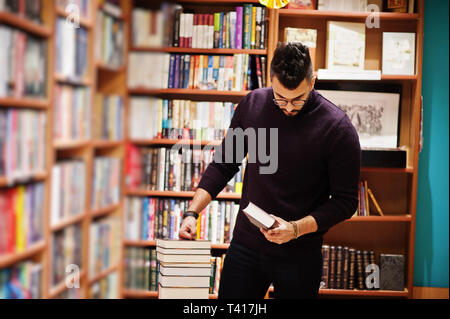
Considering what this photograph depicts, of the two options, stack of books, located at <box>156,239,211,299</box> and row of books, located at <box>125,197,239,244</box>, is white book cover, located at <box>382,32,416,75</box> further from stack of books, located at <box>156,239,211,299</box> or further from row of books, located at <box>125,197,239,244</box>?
stack of books, located at <box>156,239,211,299</box>

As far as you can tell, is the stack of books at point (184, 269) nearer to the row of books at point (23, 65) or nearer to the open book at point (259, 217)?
→ the open book at point (259, 217)

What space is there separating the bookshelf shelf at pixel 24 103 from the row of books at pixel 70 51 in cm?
4

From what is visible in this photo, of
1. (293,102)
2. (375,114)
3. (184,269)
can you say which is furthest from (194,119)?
(184,269)

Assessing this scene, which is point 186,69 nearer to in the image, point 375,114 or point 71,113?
point 375,114

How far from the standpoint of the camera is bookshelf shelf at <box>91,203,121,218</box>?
57 centimetres

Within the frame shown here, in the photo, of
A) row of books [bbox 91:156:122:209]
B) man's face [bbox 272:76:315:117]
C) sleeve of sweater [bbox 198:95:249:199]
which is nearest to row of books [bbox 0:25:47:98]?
row of books [bbox 91:156:122:209]

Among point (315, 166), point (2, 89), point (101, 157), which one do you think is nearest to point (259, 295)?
point (315, 166)

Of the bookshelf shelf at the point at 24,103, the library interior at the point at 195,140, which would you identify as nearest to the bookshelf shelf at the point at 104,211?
the library interior at the point at 195,140

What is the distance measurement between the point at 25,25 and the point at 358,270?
8.51ft

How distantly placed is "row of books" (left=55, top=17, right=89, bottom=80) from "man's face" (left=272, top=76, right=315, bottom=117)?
0.87 metres

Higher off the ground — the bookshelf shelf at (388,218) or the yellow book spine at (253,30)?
the yellow book spine at (253,30)

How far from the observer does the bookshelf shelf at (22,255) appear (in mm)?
499

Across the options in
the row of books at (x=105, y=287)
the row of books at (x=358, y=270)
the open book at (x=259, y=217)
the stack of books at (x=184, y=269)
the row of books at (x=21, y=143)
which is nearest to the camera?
the row of books at (x=21, y=143)
